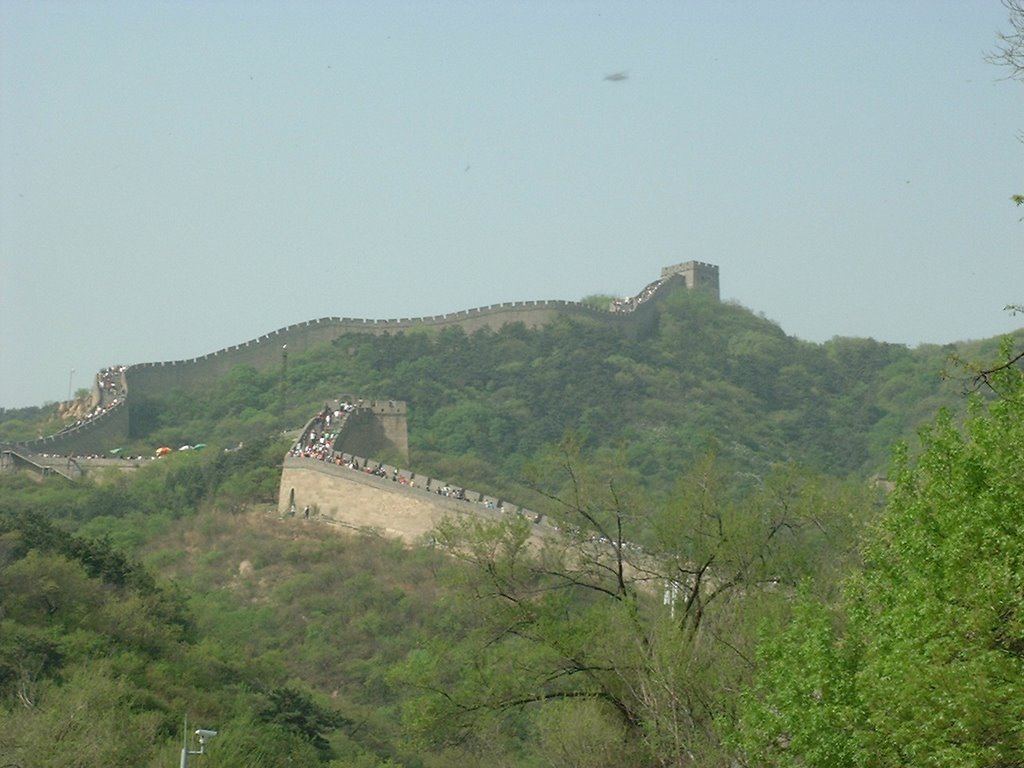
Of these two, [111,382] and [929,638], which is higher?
[111,382]

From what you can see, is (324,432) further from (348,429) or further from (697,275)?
(697,275)

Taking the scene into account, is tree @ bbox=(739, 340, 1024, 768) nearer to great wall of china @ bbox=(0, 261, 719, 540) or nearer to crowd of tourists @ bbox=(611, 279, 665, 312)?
great wall of china @ bbox=(0, 261, 719, 540)

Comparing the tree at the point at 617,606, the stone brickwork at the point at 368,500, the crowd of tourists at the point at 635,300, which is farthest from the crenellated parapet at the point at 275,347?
the tree at the point at 617,606

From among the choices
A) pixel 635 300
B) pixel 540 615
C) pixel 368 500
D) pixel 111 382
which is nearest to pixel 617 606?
pixel 540 615

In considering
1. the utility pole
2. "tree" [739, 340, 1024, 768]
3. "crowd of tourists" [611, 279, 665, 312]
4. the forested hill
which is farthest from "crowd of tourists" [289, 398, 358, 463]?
"tree" [739, 340, 1024, 768]

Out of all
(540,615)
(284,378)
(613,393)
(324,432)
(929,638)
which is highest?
(284,378)

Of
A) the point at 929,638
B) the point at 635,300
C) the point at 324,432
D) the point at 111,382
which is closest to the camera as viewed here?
the point at 929,638

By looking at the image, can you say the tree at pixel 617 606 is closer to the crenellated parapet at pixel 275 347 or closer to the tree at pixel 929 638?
the tree at pixel 929 638

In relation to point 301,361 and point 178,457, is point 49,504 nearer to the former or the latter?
point 178,457
